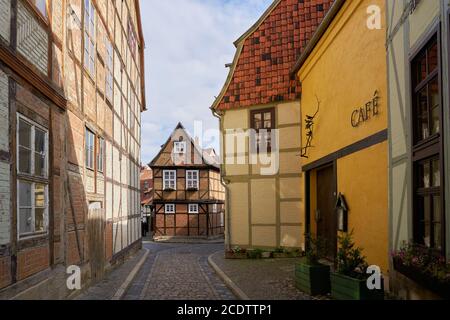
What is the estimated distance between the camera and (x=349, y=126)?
387 inches

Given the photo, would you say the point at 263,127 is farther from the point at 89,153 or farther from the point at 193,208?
the point at 193,208

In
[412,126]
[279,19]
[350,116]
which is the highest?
[279,19]

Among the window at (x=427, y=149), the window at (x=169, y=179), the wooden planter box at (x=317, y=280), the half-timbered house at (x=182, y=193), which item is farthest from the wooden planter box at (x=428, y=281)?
the window at (x=169, y=179)

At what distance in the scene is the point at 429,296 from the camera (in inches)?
227

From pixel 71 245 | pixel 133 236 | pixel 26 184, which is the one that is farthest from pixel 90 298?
pixel 133 236

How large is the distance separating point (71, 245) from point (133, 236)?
9381 millimetres

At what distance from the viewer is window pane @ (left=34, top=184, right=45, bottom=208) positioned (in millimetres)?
6680

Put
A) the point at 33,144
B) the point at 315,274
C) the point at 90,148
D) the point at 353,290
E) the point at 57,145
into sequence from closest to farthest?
the point at 33,144
the point at 353,290
the point at 57,145
the point at 315,274
the point at 90,148

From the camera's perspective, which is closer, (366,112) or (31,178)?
(31,178)

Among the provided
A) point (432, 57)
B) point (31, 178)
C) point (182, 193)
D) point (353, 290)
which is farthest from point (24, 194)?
point (182, 193)

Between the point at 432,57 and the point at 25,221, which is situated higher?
the point at 432,57

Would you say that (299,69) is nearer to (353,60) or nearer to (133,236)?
(353,60)

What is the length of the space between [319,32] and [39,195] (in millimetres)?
8239

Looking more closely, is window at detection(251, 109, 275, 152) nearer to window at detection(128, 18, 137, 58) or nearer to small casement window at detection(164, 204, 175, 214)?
window at detection(128, 18, 137, 58)
